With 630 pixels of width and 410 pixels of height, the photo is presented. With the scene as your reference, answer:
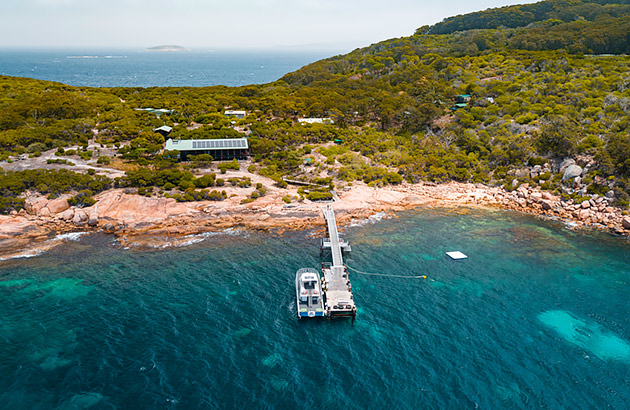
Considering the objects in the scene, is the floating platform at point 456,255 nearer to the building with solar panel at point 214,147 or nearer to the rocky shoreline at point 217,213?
the rocky shoreline at point 217,213

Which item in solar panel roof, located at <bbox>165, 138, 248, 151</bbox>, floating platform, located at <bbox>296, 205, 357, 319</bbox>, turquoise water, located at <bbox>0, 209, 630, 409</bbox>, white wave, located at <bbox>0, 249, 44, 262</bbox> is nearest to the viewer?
turquoise water, located at <bbox>0, 209, 630, 409</bbox>

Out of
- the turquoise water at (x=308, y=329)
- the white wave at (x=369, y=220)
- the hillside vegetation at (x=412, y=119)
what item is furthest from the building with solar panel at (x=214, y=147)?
the white wave at (x=369, y=220)

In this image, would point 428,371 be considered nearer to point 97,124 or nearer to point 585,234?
point 585,234

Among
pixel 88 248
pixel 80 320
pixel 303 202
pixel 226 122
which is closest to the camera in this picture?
pixel 80 320

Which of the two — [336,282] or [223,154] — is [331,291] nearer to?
[336,282]

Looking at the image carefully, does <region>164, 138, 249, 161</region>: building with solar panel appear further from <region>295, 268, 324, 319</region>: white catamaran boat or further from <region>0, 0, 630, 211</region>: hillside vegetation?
<region>295, 268, 324, 319</region>: white catamaran boat

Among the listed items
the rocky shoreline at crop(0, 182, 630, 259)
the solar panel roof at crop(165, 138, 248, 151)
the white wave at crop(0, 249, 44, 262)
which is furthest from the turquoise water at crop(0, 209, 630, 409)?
the solar panel roof at crop(165, 138, 248, 151)

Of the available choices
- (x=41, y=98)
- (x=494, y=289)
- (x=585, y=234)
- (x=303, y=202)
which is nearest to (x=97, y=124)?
(x=41, y=98)

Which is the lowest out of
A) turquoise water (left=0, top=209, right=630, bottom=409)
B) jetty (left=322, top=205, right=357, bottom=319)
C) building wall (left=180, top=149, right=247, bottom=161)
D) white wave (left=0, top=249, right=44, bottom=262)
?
→ turquoise water (left=0, top=209, right=630, bottom=409)
